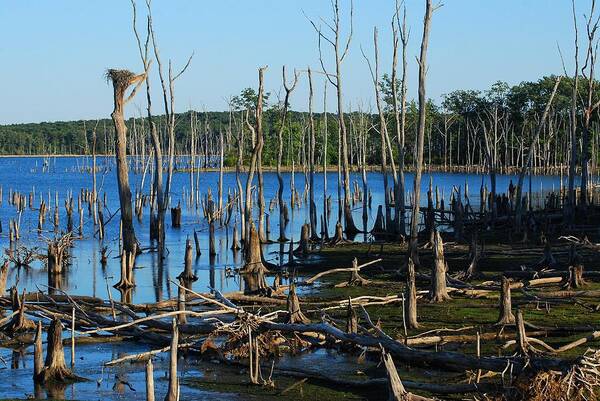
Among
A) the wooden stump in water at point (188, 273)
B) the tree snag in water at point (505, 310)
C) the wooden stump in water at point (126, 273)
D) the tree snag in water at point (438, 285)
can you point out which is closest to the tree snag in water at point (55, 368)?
the tree snag in water at point (505, 310)

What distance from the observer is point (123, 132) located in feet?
75.3

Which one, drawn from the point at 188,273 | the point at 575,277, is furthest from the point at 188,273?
the point at 575,277

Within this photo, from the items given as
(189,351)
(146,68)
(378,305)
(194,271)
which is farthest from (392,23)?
(189,351)

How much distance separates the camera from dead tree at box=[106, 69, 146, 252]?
22344 millimetres

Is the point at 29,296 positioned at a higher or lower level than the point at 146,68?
lower

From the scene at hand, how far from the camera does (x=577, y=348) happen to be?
11.6 metres

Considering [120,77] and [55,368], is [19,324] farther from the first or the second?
[120,77]

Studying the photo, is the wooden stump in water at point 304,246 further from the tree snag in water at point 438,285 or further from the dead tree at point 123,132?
the tree snag in water at point 438,285

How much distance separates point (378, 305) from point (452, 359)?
508 centimetres

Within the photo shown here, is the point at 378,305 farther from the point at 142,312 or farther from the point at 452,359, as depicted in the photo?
the point at 452,359

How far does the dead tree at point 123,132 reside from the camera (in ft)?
73.3

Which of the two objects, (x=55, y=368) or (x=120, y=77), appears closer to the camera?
(x=55, y=368)

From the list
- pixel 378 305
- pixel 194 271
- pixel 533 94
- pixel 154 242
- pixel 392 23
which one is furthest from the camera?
pixel 533 94

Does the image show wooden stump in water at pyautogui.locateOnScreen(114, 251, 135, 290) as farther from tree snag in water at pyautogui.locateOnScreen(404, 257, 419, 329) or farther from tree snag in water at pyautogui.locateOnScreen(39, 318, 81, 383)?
tree snag in water at pyautogui.locateOnScreen(39, 318, 81, 383)
